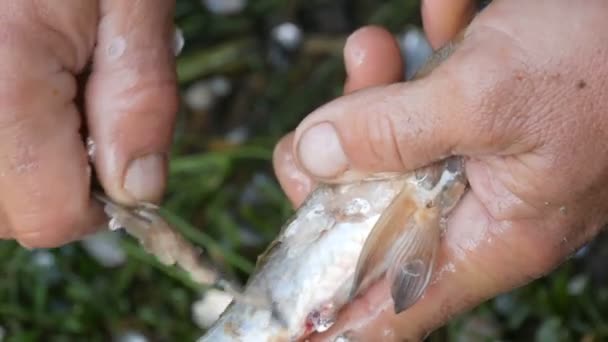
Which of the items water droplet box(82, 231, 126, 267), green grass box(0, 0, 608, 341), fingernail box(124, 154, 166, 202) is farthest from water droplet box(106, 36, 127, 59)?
water droplet box(82, 231, 126, 267)

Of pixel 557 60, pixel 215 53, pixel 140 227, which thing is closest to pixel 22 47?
pixel 140 227

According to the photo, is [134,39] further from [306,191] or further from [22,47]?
[306,191]

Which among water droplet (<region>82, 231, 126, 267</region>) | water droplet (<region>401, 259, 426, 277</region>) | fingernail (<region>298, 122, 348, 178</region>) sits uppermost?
fingernail (<region>298, 122, 348, 178</region>)

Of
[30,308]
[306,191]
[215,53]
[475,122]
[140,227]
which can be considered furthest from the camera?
[215,53]

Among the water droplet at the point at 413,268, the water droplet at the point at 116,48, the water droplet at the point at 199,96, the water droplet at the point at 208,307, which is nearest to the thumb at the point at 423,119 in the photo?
the water droplet at the point at 413,268

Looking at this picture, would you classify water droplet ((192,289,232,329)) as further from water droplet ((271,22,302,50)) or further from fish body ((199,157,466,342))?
water droplet ((271,22,302,50))

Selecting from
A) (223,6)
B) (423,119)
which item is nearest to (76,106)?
(423,119)
